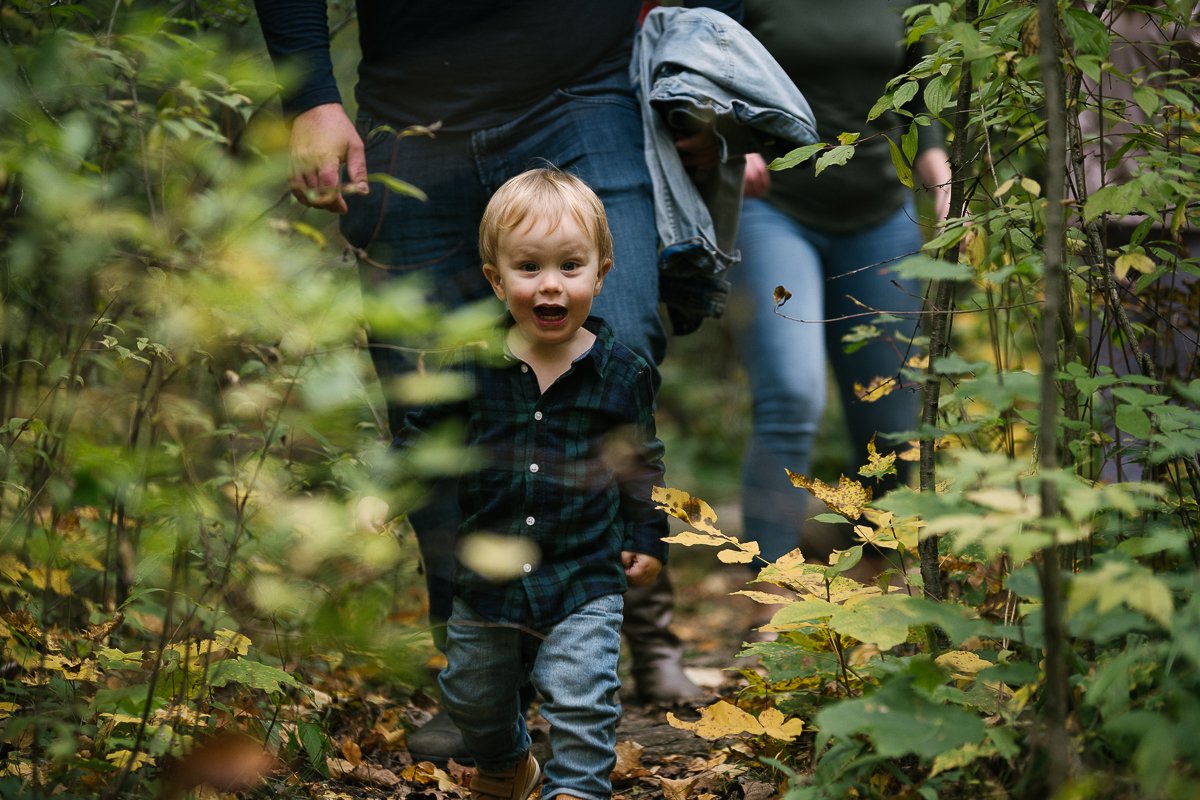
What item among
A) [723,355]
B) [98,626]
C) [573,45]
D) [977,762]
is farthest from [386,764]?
[723,355]

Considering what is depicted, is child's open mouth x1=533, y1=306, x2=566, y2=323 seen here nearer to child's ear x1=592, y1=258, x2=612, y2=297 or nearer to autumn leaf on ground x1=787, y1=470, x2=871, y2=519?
child's ear x1=592, y1=258, x2=612, y2=297

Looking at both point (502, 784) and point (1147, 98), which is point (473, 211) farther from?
point (1147, 98)

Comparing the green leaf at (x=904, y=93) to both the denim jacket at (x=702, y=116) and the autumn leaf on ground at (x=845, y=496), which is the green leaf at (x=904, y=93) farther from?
the autumn leaf on ground at (x=845, y=496)

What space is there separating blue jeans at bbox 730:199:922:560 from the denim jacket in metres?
0.43

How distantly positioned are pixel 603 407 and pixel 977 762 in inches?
38.2

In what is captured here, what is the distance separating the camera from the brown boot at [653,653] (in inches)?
127

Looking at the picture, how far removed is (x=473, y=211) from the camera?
269 cm

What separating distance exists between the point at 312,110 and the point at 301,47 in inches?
6.9

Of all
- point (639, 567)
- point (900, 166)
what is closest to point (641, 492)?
point (639, 567)

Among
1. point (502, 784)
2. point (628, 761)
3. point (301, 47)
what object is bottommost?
point (628, 761)

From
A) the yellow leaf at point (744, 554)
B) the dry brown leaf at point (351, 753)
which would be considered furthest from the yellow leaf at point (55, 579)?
the yellow leaf at point (744, 554)

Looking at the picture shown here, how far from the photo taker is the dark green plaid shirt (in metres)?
2.18

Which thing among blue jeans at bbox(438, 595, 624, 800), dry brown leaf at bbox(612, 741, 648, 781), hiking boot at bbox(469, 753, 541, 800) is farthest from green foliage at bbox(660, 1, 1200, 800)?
hiking boot at bbox(469, 753, 541, 800)

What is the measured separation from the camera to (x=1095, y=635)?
1.40m
